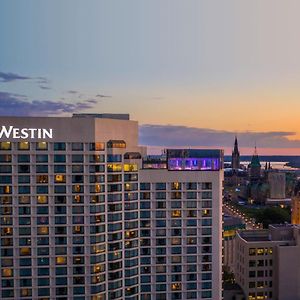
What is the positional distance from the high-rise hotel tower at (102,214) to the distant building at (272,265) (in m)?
22.5

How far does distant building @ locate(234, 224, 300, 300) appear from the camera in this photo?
116438 millimetres

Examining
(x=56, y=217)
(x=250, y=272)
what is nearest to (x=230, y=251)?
(x=250, y=272)

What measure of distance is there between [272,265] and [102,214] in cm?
4995

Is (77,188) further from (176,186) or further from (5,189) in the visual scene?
(176,186)

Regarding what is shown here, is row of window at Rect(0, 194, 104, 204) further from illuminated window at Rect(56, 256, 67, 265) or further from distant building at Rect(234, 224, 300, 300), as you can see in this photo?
distant building at Rect(234, 224, 300, 300)

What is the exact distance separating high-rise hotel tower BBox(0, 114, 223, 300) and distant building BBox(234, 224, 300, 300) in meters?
22.5

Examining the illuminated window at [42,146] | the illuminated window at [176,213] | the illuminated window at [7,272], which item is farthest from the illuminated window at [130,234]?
the illuminated window at [42,146]

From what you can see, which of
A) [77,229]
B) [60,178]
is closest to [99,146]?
[60,178]

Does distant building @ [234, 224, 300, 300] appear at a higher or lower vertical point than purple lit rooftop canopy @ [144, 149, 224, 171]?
lower

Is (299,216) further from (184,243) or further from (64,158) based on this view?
(64,158)

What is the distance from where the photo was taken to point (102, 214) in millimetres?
93312

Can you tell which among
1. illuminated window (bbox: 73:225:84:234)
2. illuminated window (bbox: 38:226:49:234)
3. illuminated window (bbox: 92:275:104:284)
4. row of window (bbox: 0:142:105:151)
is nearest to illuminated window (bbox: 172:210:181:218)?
illuminated window (bbox: 92:275:104:284)

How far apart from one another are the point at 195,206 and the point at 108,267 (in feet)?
70.0

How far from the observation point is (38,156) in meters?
90.8
